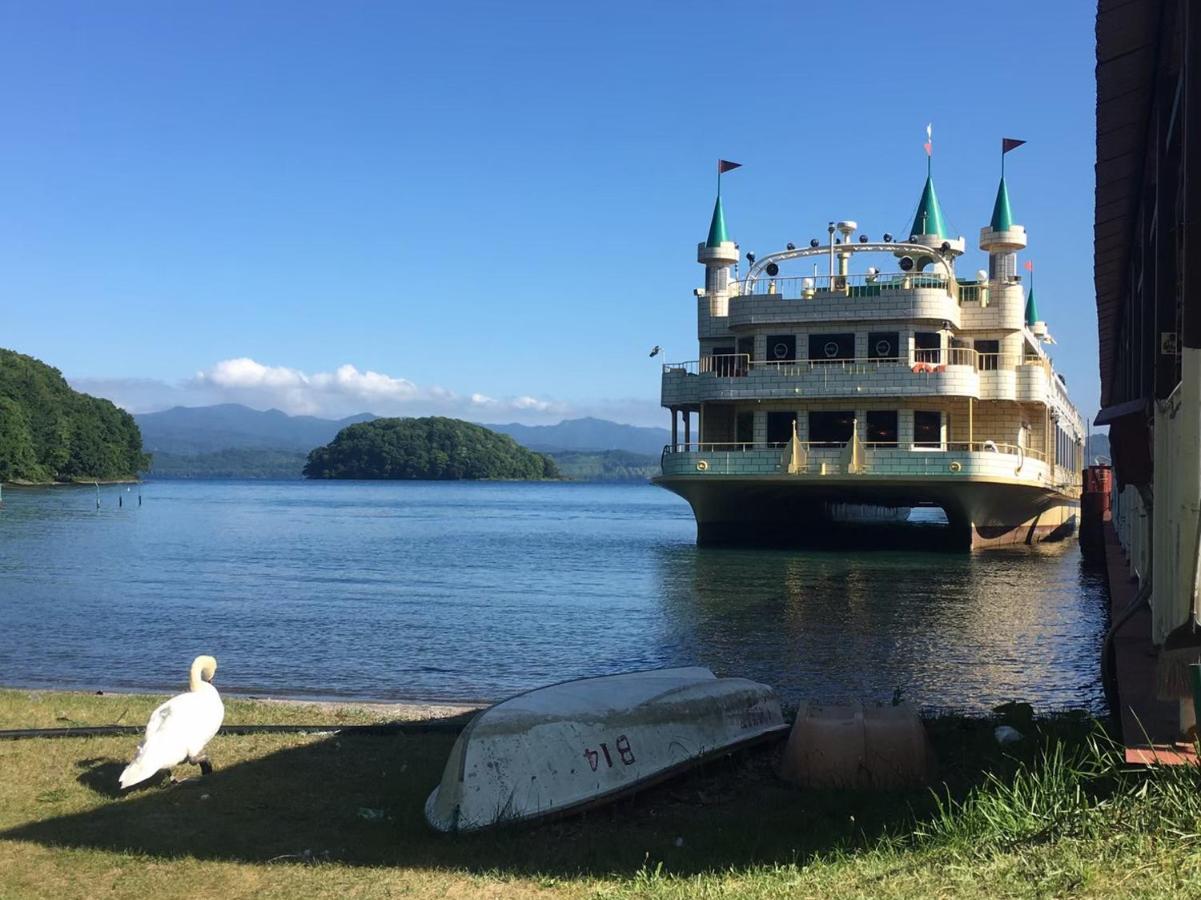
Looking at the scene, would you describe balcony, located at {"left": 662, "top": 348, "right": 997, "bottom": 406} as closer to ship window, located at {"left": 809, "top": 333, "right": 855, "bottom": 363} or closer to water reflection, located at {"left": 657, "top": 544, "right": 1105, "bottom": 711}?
ship window, located at {"left": 809, "top": 333, "right": 855, "bottom": 363}

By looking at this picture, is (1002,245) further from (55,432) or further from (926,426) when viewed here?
(55,432)

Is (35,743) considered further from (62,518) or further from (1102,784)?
(62,518)

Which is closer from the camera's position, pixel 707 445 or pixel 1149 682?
pixel 1149 682

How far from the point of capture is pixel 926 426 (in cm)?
3625

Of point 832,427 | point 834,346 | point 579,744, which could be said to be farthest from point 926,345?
point 579,744

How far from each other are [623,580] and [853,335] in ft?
36.4

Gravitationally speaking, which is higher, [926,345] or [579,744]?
[926,345]

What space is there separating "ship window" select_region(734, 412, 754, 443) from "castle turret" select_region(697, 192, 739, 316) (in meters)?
4.67

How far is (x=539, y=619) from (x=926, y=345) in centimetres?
1868

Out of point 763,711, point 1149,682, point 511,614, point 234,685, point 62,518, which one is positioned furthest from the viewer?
point 62,518

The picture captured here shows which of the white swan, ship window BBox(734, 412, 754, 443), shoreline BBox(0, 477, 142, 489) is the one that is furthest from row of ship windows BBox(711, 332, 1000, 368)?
shoreline BBox(0, 477, 142, 489)

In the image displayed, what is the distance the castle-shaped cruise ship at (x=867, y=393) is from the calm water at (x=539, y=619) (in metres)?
2.32

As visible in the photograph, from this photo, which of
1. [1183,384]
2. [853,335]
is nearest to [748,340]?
[853,335]

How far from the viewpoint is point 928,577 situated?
96.9 ft
